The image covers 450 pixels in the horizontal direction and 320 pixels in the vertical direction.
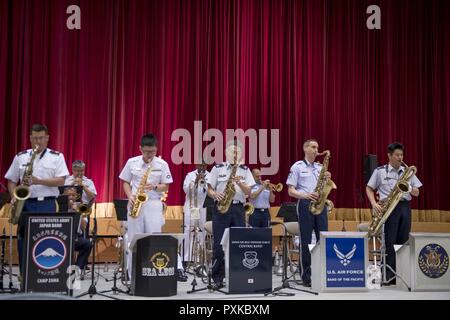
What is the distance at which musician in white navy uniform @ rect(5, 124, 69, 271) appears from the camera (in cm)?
661

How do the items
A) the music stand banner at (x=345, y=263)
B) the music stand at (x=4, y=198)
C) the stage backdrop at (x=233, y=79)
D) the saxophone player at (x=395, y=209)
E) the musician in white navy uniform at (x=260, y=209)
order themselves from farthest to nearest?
the stage backdrop at (x=233, y=79) → the musician in white navy uniform at (x=260, y=209) → the saxophone player at (x=395, y=209) → the music stand banner at (x=345, y=263) → the music stand at (x=4, y=198)

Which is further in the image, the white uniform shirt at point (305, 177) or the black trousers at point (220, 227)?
the white uniform shirt at point (305, 177)

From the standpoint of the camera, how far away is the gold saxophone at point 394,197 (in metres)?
7.82

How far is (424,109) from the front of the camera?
12945mm

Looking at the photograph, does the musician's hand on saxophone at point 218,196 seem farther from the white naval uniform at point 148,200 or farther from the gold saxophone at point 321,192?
the gold saxophone at point 321,192

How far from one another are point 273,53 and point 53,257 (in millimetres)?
8223

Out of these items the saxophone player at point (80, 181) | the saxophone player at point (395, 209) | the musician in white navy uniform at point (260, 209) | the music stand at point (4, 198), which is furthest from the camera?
the musician in white navy uniform at point (260, 209)

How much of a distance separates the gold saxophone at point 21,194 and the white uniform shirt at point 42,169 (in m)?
0.13

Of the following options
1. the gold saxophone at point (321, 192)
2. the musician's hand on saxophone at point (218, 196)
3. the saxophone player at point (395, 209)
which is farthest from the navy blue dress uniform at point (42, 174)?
the saxophone player at point (395, 209)

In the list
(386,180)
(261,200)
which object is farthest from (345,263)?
(261,200)

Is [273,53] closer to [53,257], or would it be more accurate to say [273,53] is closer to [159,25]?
[159,25]

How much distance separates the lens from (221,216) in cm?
726

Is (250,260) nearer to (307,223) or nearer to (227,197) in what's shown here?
(227,197)
